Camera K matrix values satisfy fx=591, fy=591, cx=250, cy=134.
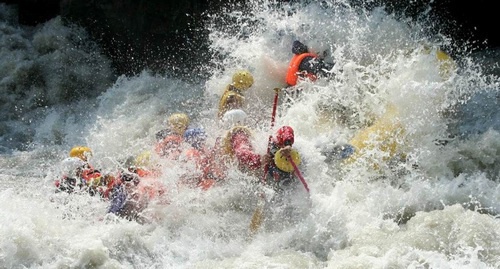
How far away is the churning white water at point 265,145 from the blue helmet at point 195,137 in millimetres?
111

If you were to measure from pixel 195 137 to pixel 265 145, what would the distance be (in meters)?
0.82

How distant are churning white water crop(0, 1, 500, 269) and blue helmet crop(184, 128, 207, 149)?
0.11 metres

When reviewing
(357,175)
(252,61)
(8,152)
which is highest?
(252,61)

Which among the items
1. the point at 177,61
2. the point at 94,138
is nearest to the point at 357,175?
the point at 94,138

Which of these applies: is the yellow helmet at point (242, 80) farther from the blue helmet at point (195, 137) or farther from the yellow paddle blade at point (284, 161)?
the yellow paddle blade at point (284, 161)

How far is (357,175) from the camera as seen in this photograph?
5.25 metres

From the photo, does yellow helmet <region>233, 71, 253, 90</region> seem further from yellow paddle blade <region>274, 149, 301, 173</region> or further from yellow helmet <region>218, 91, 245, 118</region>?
yellow paddle blade <region>274, 149, 301, 173</region>

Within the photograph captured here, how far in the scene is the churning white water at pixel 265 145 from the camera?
4379 millimetres

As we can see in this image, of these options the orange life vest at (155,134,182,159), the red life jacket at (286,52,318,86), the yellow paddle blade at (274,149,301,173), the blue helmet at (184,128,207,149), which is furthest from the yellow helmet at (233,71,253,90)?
the yellow paddle blade at (274,149,301,173)

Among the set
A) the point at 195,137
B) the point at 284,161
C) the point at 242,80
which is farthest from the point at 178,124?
the point at 284,161

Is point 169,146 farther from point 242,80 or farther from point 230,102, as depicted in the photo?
point 242,80

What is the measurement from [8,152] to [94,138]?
3.30 ft

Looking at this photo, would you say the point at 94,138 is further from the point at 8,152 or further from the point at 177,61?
the point at 177,61

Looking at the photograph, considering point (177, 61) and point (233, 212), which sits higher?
point (177, 61)
